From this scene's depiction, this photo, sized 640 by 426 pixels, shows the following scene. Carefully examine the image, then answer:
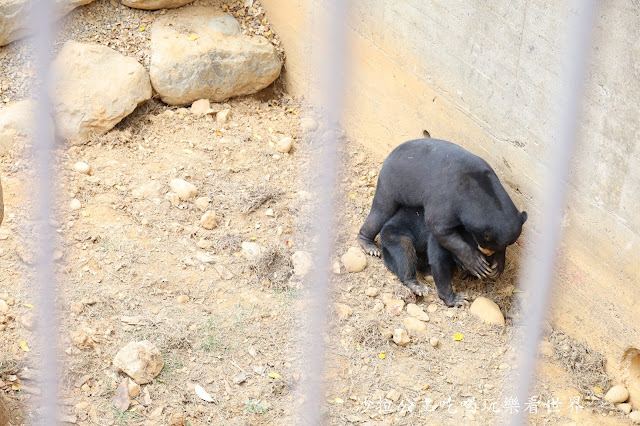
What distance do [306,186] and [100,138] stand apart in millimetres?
1457

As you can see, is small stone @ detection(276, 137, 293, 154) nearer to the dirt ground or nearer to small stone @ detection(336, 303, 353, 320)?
the dirt ground

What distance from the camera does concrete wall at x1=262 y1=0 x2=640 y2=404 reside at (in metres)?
3.74

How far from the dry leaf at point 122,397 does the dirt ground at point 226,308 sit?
0.13 feet

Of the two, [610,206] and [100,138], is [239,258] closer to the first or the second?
[100,138]

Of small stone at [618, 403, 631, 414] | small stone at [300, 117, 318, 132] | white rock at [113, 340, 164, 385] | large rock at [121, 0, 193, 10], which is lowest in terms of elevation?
small stone at [618, 403, 631, 414]

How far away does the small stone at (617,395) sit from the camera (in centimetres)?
398

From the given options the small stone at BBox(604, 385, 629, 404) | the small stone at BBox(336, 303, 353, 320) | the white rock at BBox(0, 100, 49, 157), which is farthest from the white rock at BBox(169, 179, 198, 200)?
the small stone at BBox(604, 385, 629, 404)

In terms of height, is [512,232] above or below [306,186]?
above

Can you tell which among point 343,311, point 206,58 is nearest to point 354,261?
point 343,311

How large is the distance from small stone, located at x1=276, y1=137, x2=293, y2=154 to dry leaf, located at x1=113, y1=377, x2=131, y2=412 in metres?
2.42

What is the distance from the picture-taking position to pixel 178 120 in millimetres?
5930

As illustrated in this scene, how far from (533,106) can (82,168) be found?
2.81 metres

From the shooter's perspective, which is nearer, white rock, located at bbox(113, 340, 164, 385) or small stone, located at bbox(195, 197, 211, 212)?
white rock, located at bbox(113, 340, 164, 385)

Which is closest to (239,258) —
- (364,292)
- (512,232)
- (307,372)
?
(364,292)
